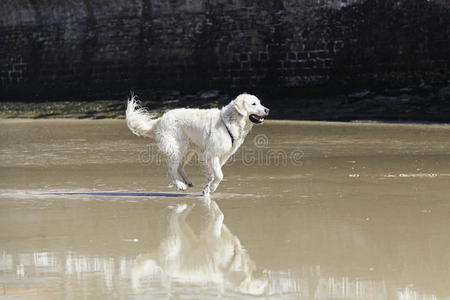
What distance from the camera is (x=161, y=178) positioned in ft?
31.6

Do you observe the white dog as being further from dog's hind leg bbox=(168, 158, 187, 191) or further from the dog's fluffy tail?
the dog's fluffy tail

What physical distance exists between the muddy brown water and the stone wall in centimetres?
794

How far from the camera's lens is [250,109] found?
8.27 m

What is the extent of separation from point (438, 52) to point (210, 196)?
1200 cm

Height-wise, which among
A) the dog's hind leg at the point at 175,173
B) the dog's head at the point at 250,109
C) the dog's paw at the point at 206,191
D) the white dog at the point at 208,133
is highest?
the dog's head at the point at 250,109

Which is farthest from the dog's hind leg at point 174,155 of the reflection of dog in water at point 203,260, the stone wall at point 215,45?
the stone wall at point 215,45

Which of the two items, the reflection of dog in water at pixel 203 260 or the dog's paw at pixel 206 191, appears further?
the dog's paw at pixel 206 191

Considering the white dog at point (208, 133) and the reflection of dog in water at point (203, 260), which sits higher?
the white dog at point (208, 133)

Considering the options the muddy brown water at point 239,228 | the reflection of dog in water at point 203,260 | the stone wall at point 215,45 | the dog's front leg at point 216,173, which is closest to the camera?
the muddy brown water at point 239,228

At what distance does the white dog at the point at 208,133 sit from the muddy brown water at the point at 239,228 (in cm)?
33

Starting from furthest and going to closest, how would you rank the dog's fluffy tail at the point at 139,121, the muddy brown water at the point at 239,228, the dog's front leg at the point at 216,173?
the dog's fluffy tail at the point at 139,121 → the dog's front leg at the point at 216,173 → the muddy brown water at the point at 239,228

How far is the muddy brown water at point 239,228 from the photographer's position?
4.80m

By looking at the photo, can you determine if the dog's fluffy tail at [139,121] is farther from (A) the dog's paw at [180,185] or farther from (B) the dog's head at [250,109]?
(B) the dog's head at [250,109]

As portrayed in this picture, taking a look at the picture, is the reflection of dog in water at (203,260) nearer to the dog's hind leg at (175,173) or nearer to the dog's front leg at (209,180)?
the dog's front leg at (209,180)
